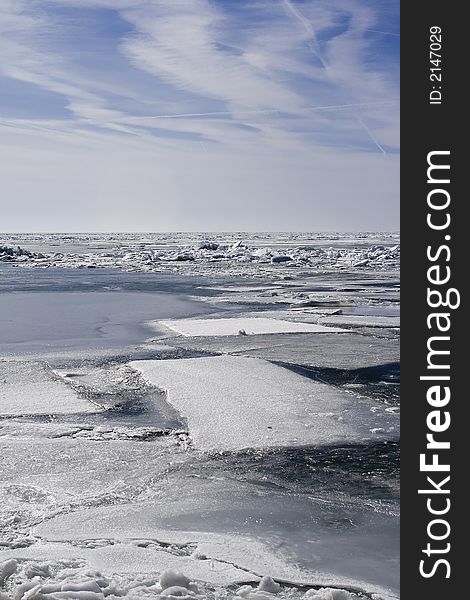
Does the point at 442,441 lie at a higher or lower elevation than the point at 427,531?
higher

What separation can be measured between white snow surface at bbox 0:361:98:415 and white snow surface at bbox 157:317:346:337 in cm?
380

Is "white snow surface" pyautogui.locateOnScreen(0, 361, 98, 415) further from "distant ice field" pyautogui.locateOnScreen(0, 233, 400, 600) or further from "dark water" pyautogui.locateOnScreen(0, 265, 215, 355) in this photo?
"dark water" pyautogui.locateOnScreen(0, 265, 215, 355)

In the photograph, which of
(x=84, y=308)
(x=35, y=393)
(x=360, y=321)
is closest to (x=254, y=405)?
(x=35, y=393)

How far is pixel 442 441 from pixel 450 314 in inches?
22.7

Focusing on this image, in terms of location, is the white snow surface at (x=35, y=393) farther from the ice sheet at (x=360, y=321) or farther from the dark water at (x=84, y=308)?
the ice sheet at (x=360, y=321)

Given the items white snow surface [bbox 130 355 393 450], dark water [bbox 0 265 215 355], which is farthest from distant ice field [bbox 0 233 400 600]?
dark water [bbox 0 265 215 355]

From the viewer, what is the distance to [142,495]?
5023 mm

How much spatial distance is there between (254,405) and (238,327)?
19.6 feet

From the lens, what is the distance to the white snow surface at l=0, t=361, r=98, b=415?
7254 millimetres

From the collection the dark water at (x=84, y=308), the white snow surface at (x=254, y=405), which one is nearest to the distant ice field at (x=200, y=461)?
the white snow surface at (x=254, y=405)

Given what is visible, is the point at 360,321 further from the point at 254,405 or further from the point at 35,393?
the point at 35,393

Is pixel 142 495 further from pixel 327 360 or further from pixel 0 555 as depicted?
pixel 327 360

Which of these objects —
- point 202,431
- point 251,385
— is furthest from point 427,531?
point 251,385

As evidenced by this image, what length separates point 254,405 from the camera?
7250 millimetres
